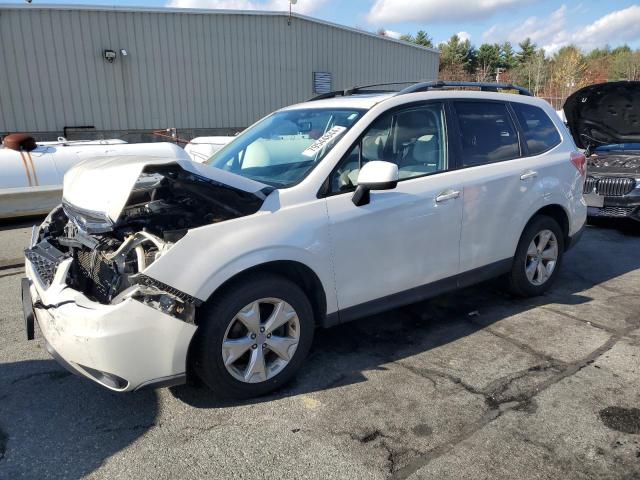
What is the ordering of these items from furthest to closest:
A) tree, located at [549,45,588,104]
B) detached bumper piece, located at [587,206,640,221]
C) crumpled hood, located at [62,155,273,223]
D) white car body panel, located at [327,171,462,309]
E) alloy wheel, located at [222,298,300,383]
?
tree, located at [549,45,588,104]
detached bumper piece, located at [587,206,640,221]
white car body panel, located at [327,171,462,309]
alloy wheel, located at [222,298,300,383]
crumpled hood, located at [62,155,273,223]

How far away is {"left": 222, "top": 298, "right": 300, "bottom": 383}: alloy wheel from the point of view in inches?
113

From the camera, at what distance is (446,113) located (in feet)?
12.9

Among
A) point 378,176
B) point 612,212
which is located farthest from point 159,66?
point 378,176

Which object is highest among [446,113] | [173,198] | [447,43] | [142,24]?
[447,43]

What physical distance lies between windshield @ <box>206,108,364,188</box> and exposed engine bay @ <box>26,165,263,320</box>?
53 centimetres

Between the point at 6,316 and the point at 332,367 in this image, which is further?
the point at 6,316

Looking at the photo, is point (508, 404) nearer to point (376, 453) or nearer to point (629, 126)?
point (376, 453)

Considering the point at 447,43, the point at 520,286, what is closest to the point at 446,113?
the point at 520,286

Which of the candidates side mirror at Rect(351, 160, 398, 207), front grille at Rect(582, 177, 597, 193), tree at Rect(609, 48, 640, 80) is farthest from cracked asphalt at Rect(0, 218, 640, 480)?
tree at Rect(609, 48, 640, 80)

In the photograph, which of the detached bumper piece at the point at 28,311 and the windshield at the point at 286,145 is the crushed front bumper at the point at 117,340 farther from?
the windshield at the point at 286,145

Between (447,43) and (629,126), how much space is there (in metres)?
67.0

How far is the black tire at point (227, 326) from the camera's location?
2764 millimetres

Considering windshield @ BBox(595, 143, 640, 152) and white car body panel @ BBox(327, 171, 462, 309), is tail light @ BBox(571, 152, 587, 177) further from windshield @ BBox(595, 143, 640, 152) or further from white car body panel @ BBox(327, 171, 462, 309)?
windshield @ BBox(595, 143, 640, 152)

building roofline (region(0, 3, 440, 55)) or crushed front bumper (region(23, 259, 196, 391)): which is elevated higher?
building roofline (region(0, 3, 440, 55))
